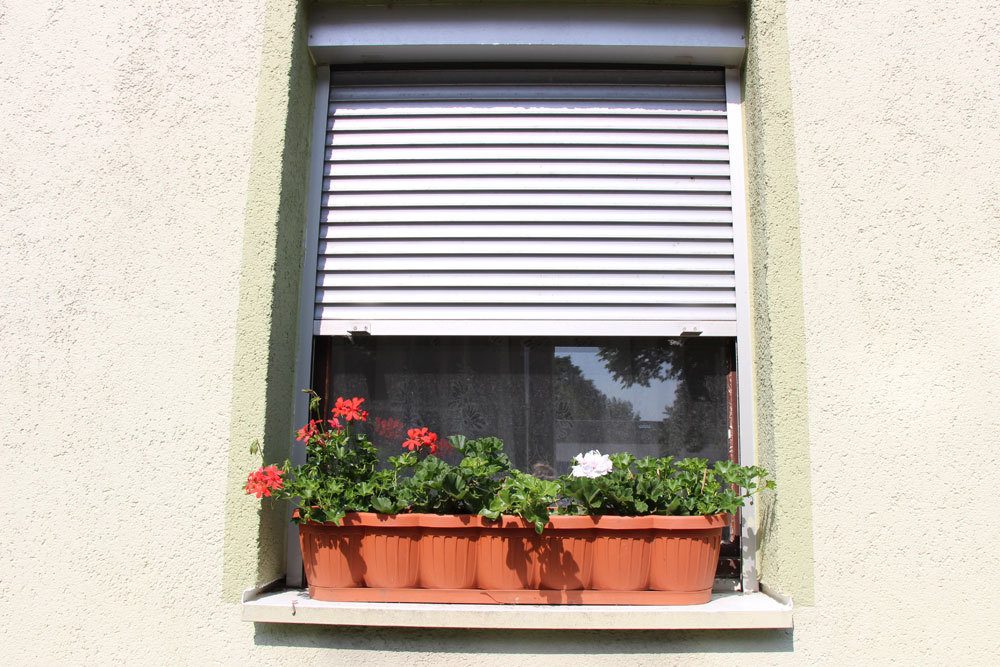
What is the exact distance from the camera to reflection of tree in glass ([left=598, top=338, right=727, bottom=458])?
8.48 feet

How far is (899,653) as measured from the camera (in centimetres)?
219

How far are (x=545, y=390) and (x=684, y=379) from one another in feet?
1.60

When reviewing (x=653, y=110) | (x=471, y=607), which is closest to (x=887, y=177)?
(x=653, y=110)

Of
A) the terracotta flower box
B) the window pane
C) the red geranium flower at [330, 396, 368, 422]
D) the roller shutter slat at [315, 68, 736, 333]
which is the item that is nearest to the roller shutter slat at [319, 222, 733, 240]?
the roller shutter slat at [315, 68, 736, 333]

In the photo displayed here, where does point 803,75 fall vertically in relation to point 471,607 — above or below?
above

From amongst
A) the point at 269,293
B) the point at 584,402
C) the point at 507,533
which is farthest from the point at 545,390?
the point at 269,293

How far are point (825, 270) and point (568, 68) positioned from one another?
118 centimetres

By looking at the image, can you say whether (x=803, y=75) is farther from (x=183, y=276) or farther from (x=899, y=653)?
(x=183, y=276)

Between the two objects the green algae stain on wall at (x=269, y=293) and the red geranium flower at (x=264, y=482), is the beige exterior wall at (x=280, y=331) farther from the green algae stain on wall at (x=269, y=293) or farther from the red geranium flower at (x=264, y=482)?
the red geranium flower at (x=264, y=482)

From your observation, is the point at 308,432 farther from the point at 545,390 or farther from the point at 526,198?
the point at 526,198

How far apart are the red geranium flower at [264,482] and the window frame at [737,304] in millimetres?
330

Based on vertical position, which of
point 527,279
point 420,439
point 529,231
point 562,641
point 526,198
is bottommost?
point 562,641

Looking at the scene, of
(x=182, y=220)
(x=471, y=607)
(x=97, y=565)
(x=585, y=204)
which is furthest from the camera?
(x=585, y=204)

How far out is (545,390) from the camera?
2631 mm
